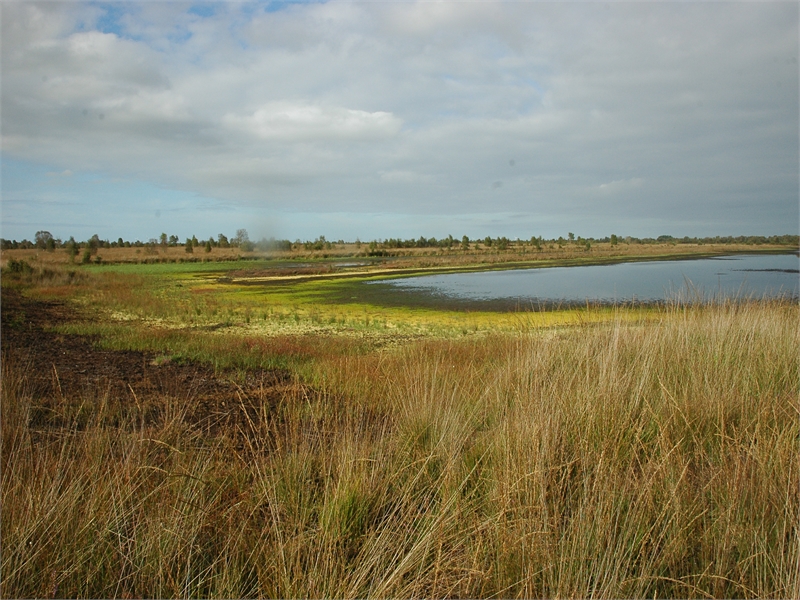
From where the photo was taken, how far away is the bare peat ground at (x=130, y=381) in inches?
271

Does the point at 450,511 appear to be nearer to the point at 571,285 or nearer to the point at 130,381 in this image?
the point at 130,381

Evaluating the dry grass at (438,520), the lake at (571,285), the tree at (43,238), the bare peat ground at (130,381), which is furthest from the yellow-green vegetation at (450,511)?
the tree at (43,238)

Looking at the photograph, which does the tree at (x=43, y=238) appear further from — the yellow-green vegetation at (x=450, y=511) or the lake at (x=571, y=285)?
the yellow-green vegetation at (x=450, y=511)

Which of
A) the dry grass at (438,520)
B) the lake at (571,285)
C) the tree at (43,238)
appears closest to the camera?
the dry grass at (438,520)

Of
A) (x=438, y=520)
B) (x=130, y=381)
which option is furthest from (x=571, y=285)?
(x=438, y=520)

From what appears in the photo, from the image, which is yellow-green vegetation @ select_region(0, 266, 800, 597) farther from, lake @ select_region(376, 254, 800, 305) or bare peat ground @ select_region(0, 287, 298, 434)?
lake @ select_region(376, 254, 800, 305)

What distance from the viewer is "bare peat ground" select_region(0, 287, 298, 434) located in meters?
6.88

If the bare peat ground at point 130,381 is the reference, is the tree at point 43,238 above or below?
above

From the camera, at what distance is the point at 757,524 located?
115 inches

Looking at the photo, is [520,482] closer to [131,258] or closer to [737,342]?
[737,342]

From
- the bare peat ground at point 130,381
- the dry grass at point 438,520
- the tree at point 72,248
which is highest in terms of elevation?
the tree at point 72,248

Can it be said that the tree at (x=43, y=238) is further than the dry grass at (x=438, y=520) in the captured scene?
Yes

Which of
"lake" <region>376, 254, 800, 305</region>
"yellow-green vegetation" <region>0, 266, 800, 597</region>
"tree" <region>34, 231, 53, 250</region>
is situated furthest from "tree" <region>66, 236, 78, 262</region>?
"yellow-green vegetation" <region>0, 266, 800, 597</region>

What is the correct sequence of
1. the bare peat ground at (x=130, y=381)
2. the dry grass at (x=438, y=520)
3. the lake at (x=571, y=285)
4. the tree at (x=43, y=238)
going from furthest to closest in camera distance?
the tree at (x=43, y=238)
the lake at (x=571, y=285)
the bare peat ground at (x=130, y=381)
the dry grass at (x=438, y=520)
